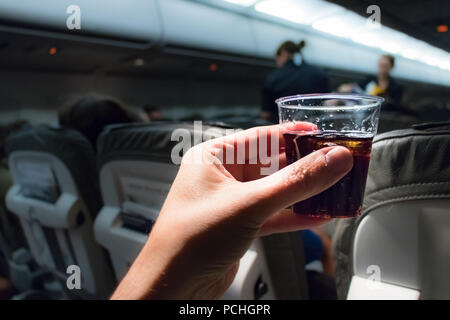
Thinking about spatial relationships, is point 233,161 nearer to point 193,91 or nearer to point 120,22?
point 120,22

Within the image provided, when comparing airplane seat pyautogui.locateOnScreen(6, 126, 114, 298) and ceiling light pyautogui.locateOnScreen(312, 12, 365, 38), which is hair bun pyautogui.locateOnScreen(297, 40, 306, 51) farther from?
airplane seat pyautogui.locateOnScreen(6, 126, 114, 298)

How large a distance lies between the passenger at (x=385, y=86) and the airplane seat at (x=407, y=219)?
173 centimetres

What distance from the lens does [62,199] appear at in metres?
1.67

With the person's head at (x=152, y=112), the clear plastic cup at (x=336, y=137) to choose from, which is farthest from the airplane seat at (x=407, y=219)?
the person's head at (x=152, y=112)

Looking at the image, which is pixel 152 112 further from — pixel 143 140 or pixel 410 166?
pixel 410 166

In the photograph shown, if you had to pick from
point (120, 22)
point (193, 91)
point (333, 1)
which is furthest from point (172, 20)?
point (193, 91)

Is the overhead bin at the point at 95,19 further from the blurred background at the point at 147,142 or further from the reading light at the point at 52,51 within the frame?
the reading light at the point at 52,51

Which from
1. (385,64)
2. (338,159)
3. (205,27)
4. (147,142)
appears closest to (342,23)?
(385,64)

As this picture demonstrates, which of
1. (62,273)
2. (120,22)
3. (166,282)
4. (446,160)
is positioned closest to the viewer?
(166,282)

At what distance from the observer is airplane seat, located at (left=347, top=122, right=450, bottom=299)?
773mm

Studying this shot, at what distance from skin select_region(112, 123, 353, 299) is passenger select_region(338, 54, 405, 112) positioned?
2055 mm

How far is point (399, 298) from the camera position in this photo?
85 cm

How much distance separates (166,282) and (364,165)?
1.35 ft

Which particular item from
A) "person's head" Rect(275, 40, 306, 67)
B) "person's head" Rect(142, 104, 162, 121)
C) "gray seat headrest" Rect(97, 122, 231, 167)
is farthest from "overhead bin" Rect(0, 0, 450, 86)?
"person's head" Rect(142, 104, 162, 121)
